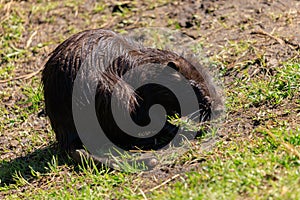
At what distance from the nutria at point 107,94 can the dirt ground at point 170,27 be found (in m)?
0.36

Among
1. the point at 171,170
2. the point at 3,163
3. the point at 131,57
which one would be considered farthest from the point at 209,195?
the point at 3,163

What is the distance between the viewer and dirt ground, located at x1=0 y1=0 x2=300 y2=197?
5.82 meters

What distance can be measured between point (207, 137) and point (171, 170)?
0.53 meters

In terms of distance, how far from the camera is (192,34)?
23.7 ft

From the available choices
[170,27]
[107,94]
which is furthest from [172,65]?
[170,27]

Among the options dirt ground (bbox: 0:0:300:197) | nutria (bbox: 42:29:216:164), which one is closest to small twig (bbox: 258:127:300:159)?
dirt ground (bbox: 0:0:300:197)

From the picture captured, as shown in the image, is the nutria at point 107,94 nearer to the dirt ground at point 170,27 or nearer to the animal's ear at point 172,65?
the animal's ear at point 172,65

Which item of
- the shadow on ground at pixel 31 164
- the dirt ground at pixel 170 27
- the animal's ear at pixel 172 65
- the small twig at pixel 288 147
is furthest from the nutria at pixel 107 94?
the small twig at pixel 288 147

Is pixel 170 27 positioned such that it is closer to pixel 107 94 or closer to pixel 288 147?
pixel 107 94

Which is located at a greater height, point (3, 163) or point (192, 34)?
point (192, 34)

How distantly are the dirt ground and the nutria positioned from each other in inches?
14.3

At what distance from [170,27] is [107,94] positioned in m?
2.46

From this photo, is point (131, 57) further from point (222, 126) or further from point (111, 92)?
point (222, 126)

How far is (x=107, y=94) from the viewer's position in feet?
17.1
